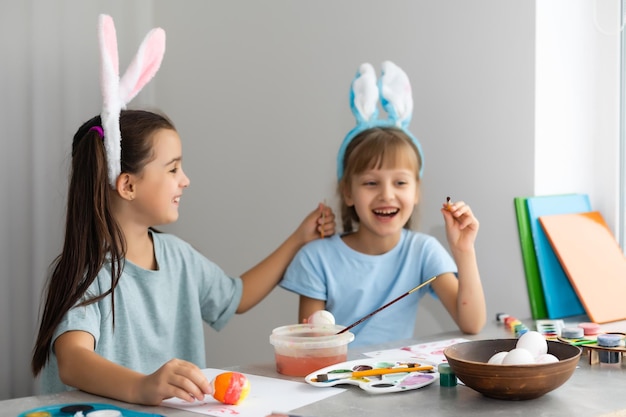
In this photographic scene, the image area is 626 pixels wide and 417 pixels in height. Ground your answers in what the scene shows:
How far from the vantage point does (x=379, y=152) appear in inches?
64.3

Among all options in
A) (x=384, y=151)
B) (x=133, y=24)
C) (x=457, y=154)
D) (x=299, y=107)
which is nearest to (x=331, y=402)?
(x=384, y=151)

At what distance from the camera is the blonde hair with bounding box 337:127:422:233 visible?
64.3 inches

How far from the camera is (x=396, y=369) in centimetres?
112

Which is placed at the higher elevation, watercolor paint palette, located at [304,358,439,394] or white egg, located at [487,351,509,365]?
A: white egg, located at [487,351,509,365]

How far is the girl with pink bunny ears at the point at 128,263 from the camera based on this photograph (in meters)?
1.33

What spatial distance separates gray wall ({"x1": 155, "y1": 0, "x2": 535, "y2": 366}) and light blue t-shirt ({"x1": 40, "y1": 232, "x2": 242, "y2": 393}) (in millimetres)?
487

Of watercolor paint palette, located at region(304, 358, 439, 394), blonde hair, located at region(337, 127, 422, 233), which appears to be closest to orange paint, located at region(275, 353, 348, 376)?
watercolor paint palette, located at region(304, 358, 439, 394)

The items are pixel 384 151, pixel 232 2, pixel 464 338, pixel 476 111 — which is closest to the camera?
pixel 464 338

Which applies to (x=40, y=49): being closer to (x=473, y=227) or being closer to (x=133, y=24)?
(x=133, y=24)

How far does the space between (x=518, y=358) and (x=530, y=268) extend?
0.78 meters

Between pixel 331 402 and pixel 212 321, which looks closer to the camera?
pixel 331 402

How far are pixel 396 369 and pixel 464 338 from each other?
356 mm

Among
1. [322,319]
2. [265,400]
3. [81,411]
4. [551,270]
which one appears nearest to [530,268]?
[551,270]

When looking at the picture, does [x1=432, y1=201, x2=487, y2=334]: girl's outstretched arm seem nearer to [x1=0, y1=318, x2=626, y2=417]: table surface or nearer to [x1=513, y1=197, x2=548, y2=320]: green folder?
[x1=513, y1=197, x2=548, y2=320]: green folder
